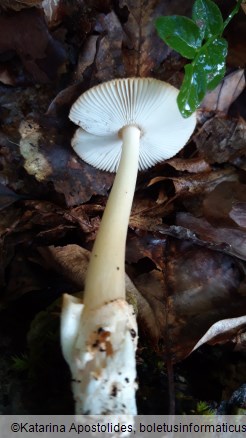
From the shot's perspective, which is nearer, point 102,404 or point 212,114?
point 102,404

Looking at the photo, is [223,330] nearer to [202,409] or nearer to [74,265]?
[202,409]

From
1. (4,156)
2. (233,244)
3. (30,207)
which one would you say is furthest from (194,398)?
(4,156)

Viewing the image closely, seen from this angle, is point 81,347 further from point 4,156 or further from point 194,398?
point 4,156

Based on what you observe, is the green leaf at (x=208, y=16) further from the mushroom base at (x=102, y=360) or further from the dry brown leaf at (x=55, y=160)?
the mushroom base at (x=102, y=360)

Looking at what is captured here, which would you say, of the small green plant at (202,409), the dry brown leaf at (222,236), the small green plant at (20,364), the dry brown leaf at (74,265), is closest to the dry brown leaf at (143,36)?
the dry brown leaf at (222,236)

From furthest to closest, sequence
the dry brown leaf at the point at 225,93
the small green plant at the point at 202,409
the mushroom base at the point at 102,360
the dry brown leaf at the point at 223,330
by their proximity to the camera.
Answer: the dry brown leaf at the point at 225,93
the dry brown leaf at the point at 223,330
the small green plant at the point at 202,409
the mushroom base at the point at 102,360

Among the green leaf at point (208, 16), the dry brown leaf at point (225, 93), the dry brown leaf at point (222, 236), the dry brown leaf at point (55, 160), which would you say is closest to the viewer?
the green leaf at point (208, 16)
